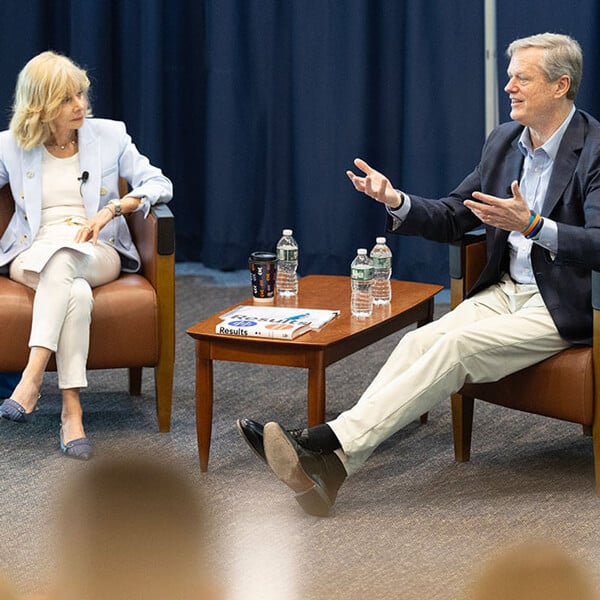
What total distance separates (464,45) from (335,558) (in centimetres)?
311

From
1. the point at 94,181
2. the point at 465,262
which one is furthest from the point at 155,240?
the point at 465,262

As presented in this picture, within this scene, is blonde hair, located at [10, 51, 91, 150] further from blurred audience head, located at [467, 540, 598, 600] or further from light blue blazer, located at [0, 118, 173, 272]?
blurred audience head, located at [467, 540, 598, 600]

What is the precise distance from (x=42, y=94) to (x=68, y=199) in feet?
1.13

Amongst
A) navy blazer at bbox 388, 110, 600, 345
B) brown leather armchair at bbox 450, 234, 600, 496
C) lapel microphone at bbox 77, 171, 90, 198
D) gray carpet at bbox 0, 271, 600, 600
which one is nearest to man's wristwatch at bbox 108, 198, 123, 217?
lapel microphone at bbox 77, 171, 90, 198

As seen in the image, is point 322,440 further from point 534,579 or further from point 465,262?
point 534,579

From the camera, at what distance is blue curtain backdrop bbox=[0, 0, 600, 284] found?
507cm

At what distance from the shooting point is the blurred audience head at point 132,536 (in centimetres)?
66

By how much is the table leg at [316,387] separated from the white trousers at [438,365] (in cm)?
6

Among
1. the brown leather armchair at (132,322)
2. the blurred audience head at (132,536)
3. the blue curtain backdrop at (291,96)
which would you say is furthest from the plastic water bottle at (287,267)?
the blurred audience head at (132,536)

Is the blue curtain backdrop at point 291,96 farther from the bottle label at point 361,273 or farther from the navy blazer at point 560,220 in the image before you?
the bottle label at point 361,273

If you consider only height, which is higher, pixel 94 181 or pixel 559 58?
pixel 559 58

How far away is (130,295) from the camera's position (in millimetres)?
3371

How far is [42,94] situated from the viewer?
3490 mm

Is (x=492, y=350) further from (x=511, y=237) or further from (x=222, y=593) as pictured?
(x=222, y=593)
